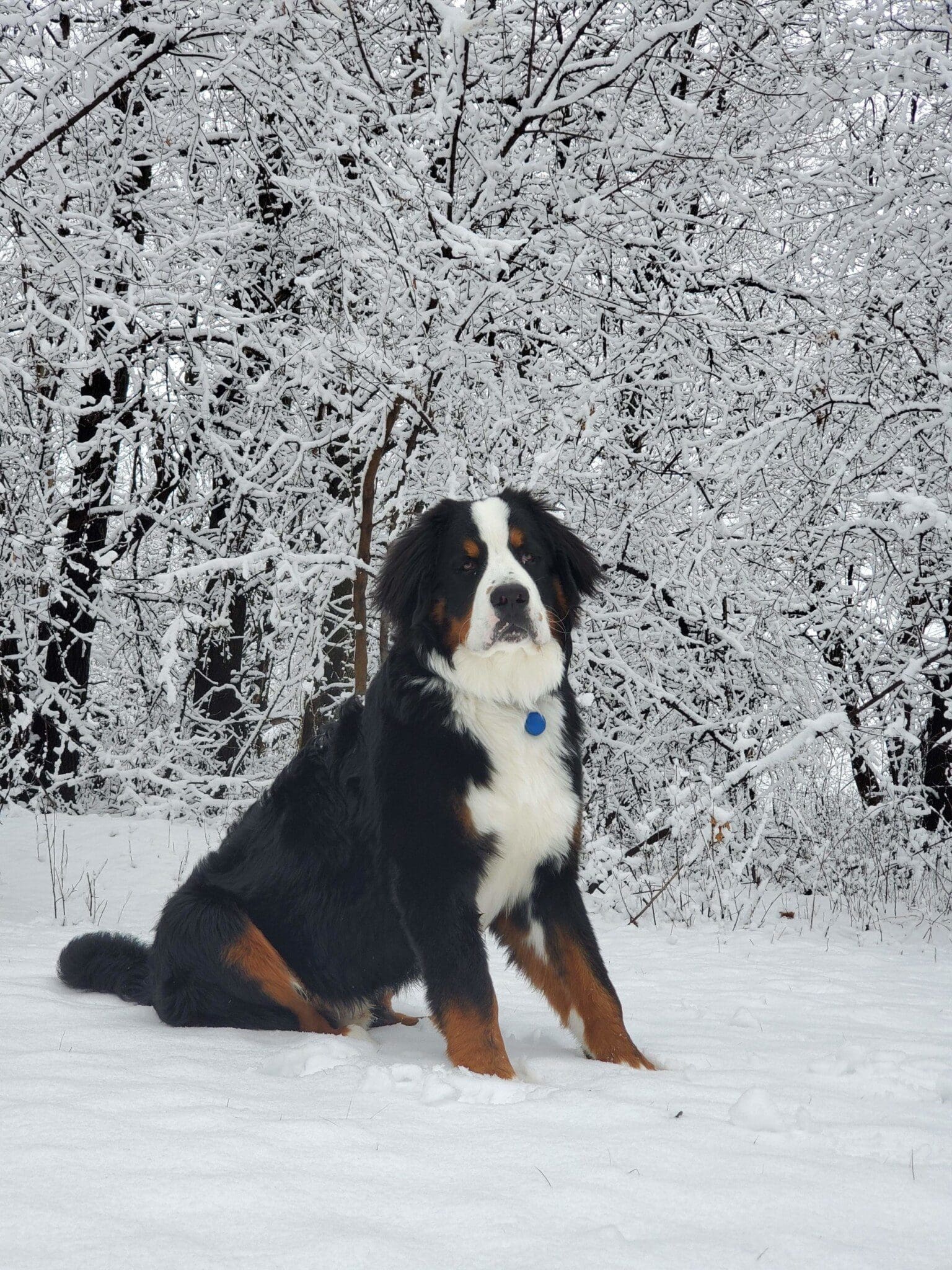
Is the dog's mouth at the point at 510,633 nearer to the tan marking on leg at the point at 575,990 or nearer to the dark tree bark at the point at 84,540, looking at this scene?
the tan marking on leg at the point at 575,990

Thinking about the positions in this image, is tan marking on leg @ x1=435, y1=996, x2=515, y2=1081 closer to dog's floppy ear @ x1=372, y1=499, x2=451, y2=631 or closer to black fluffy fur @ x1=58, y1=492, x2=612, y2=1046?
black fluffy fur @ x1=58, y1=492, x2=612, y2=1046

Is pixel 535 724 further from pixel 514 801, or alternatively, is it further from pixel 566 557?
pixel 566 557

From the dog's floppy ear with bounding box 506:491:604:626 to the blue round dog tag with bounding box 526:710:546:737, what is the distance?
1.39 feet

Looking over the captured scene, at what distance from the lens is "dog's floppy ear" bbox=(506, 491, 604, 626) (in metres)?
3.50

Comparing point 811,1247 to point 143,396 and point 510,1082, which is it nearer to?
point 510,1082

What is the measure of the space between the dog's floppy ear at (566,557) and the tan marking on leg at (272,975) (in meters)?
1.39

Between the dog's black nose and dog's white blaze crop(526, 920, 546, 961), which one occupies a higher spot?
the dog's black nose

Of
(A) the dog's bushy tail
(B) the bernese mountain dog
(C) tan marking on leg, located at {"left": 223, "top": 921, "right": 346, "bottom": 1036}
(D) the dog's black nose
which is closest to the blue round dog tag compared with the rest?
(B) the bernese mountain dog

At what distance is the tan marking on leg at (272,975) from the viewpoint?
315cm

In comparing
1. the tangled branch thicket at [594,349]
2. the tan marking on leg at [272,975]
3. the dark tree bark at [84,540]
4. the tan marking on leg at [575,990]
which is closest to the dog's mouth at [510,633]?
the tan marking on leg at [575,990]

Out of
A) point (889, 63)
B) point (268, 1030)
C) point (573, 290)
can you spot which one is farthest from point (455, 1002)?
point (889, 63)

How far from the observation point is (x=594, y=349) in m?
7.11

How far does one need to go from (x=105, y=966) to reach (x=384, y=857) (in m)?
1.24

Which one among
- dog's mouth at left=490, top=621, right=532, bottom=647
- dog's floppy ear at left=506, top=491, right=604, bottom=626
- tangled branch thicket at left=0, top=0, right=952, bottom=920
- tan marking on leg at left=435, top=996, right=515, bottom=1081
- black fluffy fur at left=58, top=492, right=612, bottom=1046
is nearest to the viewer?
tan marking on leg at left=435, top=996, right=515, bottom=1081
